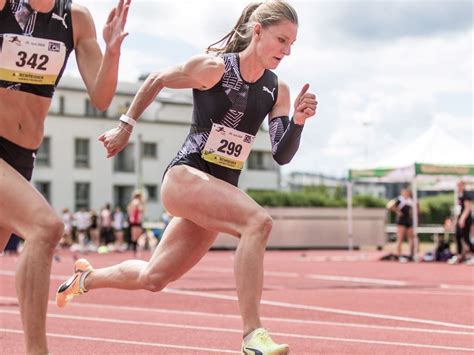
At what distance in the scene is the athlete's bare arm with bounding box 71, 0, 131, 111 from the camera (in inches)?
182

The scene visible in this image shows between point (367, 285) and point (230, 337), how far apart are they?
7477 mm

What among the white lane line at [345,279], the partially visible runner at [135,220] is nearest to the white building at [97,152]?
the partially visible runner at [135,220]

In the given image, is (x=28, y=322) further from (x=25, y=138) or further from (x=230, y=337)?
(x=230, y=337)

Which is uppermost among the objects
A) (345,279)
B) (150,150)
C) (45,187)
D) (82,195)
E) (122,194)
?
(150,150)

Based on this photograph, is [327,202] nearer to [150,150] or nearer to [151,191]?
[150,150]

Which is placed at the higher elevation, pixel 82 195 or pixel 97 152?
pixel 97 152

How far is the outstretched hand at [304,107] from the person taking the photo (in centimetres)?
555

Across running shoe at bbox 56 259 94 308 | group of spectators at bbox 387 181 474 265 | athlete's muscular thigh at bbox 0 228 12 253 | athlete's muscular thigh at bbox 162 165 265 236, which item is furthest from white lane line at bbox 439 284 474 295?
athlete's muscular thigh at bbox 0 228 12 253

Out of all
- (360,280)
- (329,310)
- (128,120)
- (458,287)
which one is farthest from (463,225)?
(128,120)

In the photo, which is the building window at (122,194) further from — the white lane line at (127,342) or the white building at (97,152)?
the white lane line at (127,342)

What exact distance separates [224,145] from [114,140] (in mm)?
690

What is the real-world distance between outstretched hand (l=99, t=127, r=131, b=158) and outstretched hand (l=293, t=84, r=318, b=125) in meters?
0.95

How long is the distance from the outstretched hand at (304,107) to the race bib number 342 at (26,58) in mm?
1403

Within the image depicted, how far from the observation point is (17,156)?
5.00 metres
